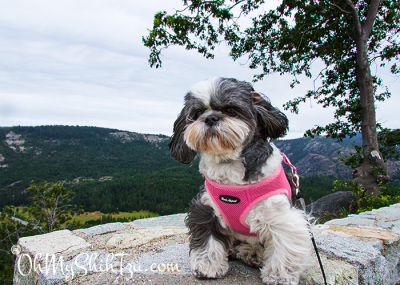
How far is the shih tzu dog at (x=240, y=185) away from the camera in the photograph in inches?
83.0

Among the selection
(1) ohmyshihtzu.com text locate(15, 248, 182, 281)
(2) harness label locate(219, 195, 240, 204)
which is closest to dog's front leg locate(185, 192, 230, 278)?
(2) harness label locate(219, 195, 240, 204)

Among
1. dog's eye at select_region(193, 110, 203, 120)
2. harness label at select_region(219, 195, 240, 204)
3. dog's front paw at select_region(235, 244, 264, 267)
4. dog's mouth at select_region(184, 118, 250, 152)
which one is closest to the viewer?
dog's mouth at select_region(184, 118, 250, 152)

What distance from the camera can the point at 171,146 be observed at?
2713 millimetres

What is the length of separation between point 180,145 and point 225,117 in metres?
0.65

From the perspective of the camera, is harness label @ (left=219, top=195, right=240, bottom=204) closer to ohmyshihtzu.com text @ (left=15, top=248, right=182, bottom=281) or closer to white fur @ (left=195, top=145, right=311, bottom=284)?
white fur @ (left=195, top=145, right=311, bottom=284)

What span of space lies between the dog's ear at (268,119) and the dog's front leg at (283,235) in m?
0.61

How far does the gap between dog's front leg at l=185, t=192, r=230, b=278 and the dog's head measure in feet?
1.75

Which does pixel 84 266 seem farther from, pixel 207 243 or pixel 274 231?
pixel 274 231

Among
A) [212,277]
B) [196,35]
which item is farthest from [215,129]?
[196,35]

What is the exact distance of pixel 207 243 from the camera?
2.37 m

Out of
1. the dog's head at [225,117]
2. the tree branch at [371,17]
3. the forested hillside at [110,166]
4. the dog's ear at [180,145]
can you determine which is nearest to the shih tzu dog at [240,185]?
the dog's head at [225,117]

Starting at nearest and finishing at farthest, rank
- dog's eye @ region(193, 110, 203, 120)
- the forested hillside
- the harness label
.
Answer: the harness label → dog's eye @ region(193, 110, 203, 120) → the forested hillside

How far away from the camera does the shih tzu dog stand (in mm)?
2107

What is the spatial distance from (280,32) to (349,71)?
277 centimetres
